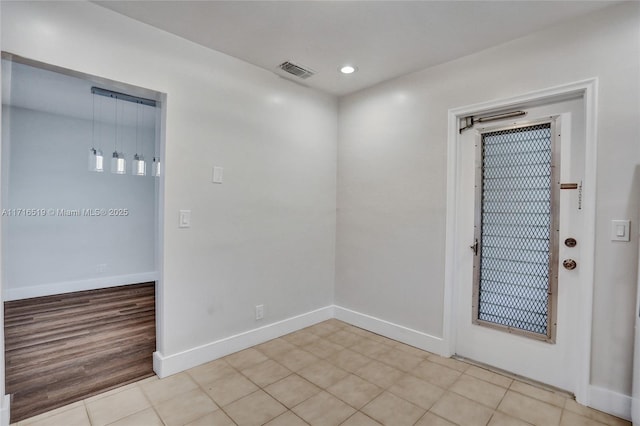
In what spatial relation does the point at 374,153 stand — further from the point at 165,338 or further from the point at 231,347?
the point at 165,338

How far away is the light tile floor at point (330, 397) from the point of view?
75.0 inches

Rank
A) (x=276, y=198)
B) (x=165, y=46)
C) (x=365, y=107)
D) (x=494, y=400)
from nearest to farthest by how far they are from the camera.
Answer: (x=494, y=400) < (x=165, y=46) < (x=276, y=198) < (x=365, y=107)

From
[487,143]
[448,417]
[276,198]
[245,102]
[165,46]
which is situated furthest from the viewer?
[276,198]

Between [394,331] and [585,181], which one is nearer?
[585,181]

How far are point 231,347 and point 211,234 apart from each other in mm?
1002

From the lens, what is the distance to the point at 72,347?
113 inches

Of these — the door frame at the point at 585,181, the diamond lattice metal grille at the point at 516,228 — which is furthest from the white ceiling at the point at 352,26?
the diamond lattice metal grille at the point at 516,228

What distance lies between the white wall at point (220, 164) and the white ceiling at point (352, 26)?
219 mm

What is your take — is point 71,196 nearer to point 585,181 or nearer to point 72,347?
A: point 72,347

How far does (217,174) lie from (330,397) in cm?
188

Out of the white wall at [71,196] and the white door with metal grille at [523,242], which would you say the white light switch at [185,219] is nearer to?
the white door with metal grille at [523,242]

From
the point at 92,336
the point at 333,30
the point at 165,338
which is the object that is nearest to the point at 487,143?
the point at 333,30

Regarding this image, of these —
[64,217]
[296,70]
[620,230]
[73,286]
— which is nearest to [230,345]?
[296,70]

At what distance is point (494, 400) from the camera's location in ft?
6.91
